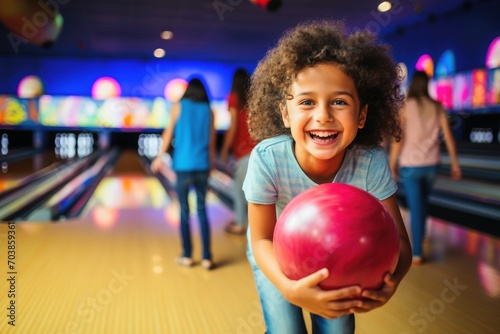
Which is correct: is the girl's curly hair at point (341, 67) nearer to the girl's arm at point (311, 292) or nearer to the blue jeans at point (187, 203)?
the girl's arm at point (311, 292)

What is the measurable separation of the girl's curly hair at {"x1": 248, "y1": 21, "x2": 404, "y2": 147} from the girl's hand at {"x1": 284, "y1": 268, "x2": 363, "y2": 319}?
1.43ft

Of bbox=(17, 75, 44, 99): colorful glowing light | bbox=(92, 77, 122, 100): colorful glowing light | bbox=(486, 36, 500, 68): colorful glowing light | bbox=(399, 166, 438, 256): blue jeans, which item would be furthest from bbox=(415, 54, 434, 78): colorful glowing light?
bbox=(17, 75, 44, 99): colorful glowing light

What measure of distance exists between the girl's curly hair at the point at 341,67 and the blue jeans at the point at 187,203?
1.67 metres

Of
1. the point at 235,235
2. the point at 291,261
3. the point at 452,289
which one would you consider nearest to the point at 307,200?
the point at 291,261

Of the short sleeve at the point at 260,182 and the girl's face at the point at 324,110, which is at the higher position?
the girl's face at the point at 324,110

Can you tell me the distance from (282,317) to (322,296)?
1.15 feet

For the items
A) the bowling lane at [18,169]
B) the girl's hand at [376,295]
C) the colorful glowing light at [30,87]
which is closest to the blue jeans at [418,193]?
the girl's hand at [376,295]

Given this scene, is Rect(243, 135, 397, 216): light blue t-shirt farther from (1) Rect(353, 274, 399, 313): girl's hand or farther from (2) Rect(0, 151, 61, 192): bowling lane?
(2) Rect(0, 151, 61, 192): bowling lane

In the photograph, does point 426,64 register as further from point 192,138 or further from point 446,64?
point 192,138

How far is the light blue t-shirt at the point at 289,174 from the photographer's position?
112 cm

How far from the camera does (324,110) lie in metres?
1.03

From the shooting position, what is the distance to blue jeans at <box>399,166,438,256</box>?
9.89 feet

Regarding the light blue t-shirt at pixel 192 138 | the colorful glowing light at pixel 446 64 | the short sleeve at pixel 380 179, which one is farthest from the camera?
the colorful glowing light at pixel 446 64

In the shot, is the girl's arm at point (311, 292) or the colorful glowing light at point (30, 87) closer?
the girl's arm at point (311, 292)
